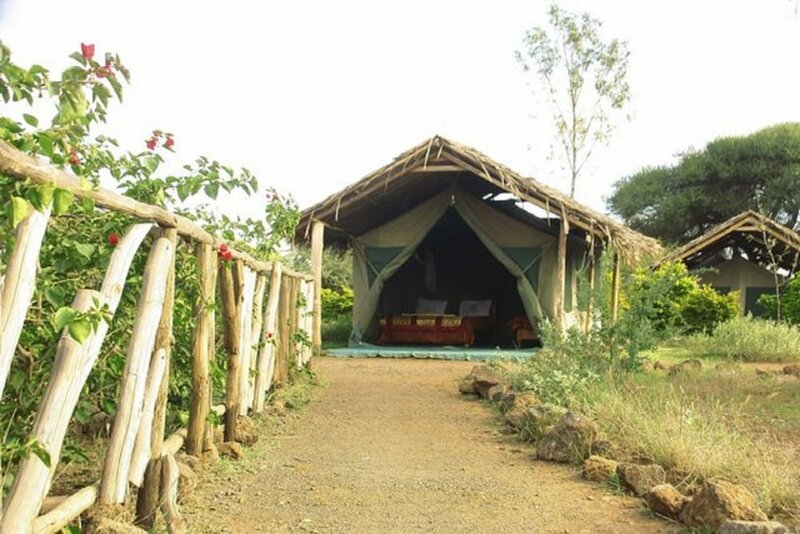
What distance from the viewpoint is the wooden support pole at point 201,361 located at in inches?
171

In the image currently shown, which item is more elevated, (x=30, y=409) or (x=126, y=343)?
(x=126, y=343)

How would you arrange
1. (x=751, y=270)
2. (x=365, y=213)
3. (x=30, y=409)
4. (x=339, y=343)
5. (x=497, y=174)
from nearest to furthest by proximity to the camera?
(x=30, y=409) < (x=497, y=174) < (x=365, y=213) < (x=339, y=343) < (x=751, y=270)

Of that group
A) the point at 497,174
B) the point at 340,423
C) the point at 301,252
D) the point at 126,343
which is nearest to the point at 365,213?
the point at 301,252

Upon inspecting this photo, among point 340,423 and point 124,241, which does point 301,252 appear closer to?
point 340,423

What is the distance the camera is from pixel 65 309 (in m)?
2.40

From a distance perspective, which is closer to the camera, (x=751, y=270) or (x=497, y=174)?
(x=497, y=174)

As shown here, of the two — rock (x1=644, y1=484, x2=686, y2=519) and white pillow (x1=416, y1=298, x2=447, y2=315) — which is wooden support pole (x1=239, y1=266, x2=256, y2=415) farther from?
white pillow (x1=416, y1=298, x2=447, y2=315)

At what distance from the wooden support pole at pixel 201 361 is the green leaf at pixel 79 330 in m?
1.87

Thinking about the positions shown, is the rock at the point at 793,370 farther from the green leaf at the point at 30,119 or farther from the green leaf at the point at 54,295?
the green leaf at the point at 30,119

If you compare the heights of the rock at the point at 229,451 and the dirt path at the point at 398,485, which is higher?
the rock at the point at 229,451

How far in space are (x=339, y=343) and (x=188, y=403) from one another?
10.9 metres

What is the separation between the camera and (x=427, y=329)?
46.3ft

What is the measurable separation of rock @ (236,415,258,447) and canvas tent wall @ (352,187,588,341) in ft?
25.5

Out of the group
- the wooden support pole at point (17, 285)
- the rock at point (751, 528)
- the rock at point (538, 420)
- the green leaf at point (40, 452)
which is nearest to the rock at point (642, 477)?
the rock at point (751, 528)
